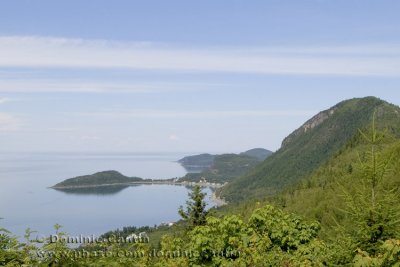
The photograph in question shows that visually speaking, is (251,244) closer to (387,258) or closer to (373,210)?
(373,210)

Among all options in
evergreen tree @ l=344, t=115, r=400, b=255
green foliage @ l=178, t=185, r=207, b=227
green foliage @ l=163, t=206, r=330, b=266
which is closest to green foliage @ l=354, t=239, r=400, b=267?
evergreen tree @ l=344, t=115, r=400, b=255

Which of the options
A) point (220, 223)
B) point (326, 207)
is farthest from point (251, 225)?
point (326, 207)

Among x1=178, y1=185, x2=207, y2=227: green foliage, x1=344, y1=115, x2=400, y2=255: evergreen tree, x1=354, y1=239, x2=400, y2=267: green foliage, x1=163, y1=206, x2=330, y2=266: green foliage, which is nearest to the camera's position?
x1=354, y1=239, x2=400, y2=267: green foliage

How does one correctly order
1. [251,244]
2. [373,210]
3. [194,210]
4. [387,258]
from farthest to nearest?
[194,210] < [251,244] < [373,210] < [387,258]

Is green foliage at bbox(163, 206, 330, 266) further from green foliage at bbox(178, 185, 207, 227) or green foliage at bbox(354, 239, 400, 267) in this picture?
green foliage at bbox(178, 185, 207, 227)

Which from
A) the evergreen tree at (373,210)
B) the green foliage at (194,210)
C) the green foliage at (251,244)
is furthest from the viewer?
the green foliage at (194,210)

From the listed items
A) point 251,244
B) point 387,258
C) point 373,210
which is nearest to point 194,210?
point 251,244

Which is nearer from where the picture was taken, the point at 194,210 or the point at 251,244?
the point at 251,244

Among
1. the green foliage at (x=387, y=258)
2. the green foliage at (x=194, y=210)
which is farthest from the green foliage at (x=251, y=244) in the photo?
the green foliage at (x=194, y=210)

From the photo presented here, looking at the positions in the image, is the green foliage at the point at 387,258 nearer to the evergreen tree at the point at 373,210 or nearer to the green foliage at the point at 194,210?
the evergreen tree at the point at 373,210

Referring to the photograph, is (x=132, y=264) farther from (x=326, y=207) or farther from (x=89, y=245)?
(x=326, y=207)

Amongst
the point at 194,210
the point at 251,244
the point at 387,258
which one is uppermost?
the point at 387,258

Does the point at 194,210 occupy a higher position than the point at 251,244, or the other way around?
the point at 251,244

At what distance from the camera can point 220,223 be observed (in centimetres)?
1712
